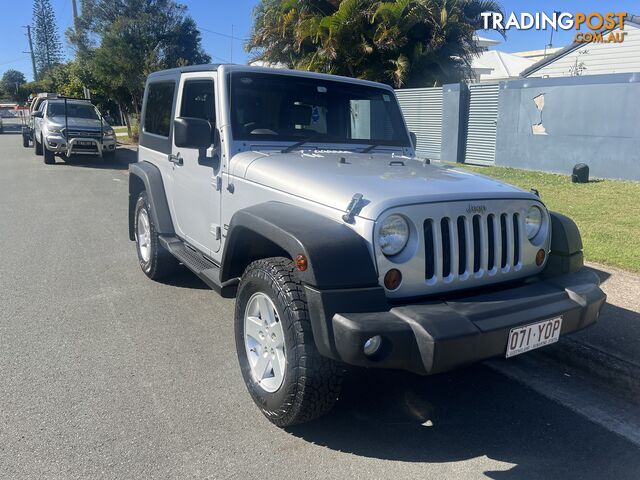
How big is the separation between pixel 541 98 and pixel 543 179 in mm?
2260

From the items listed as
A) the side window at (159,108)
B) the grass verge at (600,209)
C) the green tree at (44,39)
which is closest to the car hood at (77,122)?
the grass verge at (600,209)

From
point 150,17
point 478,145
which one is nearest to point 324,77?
point 478,145

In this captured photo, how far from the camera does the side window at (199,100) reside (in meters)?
4.33

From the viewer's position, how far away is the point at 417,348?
2594 mm

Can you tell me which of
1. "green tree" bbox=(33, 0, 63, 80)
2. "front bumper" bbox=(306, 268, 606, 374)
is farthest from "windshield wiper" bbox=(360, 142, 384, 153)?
"green tree" bbox=(33, 0, 63, 80)

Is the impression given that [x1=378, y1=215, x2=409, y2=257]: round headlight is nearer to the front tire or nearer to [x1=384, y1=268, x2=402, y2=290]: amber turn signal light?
[x1=384, y1=268, x2=402, y2=290]: amber turn signal light

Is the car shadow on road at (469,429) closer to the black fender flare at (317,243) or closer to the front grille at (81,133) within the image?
the black fender flare at (317,243)

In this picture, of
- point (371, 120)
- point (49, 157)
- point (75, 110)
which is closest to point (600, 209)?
point (371, 120)

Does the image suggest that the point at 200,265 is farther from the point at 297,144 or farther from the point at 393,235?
the point at 393,235

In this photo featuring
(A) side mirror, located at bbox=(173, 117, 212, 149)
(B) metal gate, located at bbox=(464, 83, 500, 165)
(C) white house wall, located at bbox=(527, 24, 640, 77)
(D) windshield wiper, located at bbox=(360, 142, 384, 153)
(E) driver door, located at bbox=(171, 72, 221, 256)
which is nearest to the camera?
(A) side mirror, located at bbox=(173, 117, 212, 149)

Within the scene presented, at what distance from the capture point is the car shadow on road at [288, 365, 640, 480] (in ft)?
9.63

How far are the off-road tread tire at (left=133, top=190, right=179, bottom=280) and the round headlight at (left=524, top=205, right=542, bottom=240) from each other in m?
3.32

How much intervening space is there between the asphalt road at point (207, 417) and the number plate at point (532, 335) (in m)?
0.58

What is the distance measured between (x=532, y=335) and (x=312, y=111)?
2435mm
